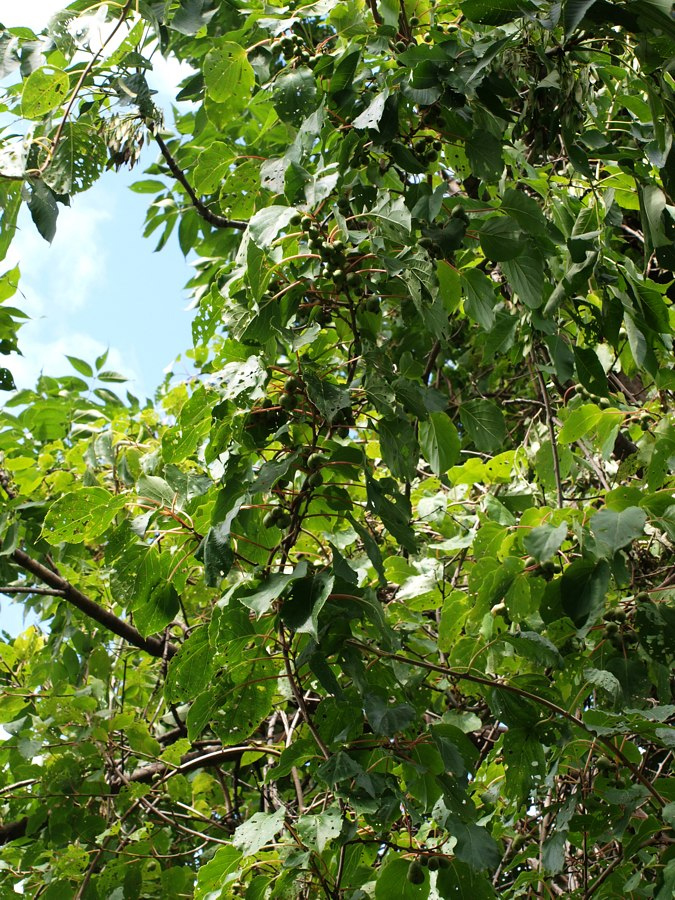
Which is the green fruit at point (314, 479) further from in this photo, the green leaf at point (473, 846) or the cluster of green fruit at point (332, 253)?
the green leaf at point (473, 846)

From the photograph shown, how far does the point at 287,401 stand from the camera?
1.61m

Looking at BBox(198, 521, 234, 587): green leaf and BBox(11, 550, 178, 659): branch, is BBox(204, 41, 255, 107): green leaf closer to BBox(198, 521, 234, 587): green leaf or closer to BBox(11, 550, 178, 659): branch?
BBox(198, 521, 234, 587): green leaf

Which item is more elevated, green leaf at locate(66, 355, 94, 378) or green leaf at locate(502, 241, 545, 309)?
green leaf at locate(66, 355, 94, 378)

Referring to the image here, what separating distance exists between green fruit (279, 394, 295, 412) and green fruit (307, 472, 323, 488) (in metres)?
0.13

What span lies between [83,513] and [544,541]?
92 centimetres

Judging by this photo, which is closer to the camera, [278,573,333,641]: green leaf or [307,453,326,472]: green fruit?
[278,573,333,641]: green leaf

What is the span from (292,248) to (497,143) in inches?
18.2

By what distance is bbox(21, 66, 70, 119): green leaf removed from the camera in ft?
6.20

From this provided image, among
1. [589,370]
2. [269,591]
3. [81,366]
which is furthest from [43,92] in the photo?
[81,366]

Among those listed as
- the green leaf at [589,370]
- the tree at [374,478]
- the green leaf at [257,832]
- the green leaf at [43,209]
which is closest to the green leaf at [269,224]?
the tree at [374,478]

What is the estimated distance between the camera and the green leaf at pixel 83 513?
1.78 m

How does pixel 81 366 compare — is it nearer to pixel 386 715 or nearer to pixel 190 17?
pixel 190 17

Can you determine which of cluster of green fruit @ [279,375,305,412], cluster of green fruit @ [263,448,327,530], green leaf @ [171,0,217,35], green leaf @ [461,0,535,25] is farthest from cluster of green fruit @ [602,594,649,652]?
green leaf @ [171,0,217,35]

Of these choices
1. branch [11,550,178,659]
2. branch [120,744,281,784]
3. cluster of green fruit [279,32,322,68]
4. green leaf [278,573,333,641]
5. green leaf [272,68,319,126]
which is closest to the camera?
green leaf [278,573,333,641]
